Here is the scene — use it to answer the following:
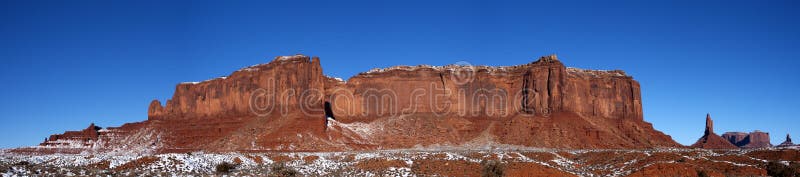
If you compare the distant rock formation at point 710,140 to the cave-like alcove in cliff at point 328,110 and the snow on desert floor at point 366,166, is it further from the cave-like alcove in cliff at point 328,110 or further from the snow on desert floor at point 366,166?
the snow on desert floor at point 366,166

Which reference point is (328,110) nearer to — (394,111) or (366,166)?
(394,111)

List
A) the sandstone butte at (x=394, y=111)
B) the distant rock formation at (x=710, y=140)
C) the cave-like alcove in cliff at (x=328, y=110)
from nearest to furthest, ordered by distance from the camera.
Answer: the sandstone butte at (x=394, y=111), the cave-like alcove in cliff at (x=328, y=110), the distant rock formation at (x=710, y=140)

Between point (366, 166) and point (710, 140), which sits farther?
point (710, 140)

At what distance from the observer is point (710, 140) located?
113m

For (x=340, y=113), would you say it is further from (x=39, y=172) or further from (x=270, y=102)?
(x=39, y=172)

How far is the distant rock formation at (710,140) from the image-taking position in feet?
346

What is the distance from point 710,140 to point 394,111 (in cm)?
5813

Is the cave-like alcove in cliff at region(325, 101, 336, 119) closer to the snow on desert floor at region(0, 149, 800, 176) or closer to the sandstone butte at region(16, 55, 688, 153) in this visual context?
the sandstone butte at region(16, 55, 688, 153)

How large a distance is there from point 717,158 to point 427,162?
21.3 metres

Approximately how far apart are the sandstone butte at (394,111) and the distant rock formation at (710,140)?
11.4m

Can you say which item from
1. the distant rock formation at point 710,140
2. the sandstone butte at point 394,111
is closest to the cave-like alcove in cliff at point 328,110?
the sandstone butte at point 394,111

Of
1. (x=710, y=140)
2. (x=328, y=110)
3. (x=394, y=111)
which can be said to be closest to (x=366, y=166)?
(x=394, y=111)

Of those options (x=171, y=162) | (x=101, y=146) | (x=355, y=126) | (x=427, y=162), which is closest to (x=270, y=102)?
(x=355, y=126)

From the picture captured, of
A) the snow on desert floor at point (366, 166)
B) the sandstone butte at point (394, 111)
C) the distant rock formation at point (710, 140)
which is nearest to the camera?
the snow on desert floor at point (366, 166)
